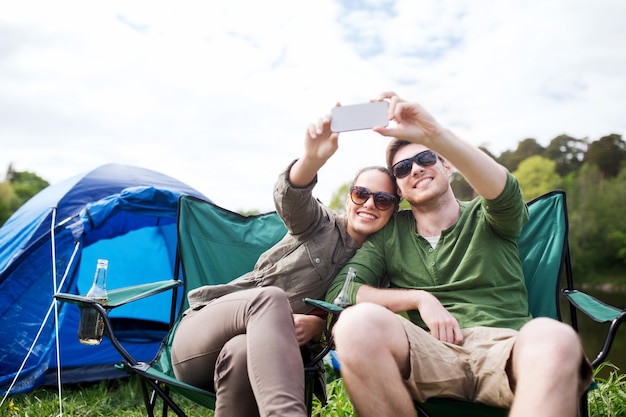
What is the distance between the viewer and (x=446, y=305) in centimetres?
176

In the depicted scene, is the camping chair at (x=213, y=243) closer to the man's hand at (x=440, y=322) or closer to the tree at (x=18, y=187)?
the man's hand at (x=440, y=322)

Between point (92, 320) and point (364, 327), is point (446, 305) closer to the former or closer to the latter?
point (364, 327)

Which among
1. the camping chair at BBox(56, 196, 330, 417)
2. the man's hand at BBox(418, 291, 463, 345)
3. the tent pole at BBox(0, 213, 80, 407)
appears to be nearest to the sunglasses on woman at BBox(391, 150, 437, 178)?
the man's hand at BBox(418, 291, 463, 345)

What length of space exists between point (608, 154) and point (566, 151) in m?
2.29

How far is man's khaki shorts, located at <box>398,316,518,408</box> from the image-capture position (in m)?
1.38

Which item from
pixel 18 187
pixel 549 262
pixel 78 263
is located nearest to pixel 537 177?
pixel 78 263

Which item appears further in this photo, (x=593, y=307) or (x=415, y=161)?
(x=415, y=161)

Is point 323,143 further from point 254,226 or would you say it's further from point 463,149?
point 254,226

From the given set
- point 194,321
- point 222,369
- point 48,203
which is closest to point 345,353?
point 222,369

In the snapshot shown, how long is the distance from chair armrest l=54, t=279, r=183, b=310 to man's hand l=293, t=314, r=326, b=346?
1.78 feet

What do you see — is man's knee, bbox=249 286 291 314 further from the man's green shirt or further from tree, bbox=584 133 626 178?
tree, bbox=584 133 626 178

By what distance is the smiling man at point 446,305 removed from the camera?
126 cm

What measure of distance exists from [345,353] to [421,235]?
68 cm

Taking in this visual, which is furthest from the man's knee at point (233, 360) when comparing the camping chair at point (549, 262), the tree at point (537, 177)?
the tree at point (537, 177)
